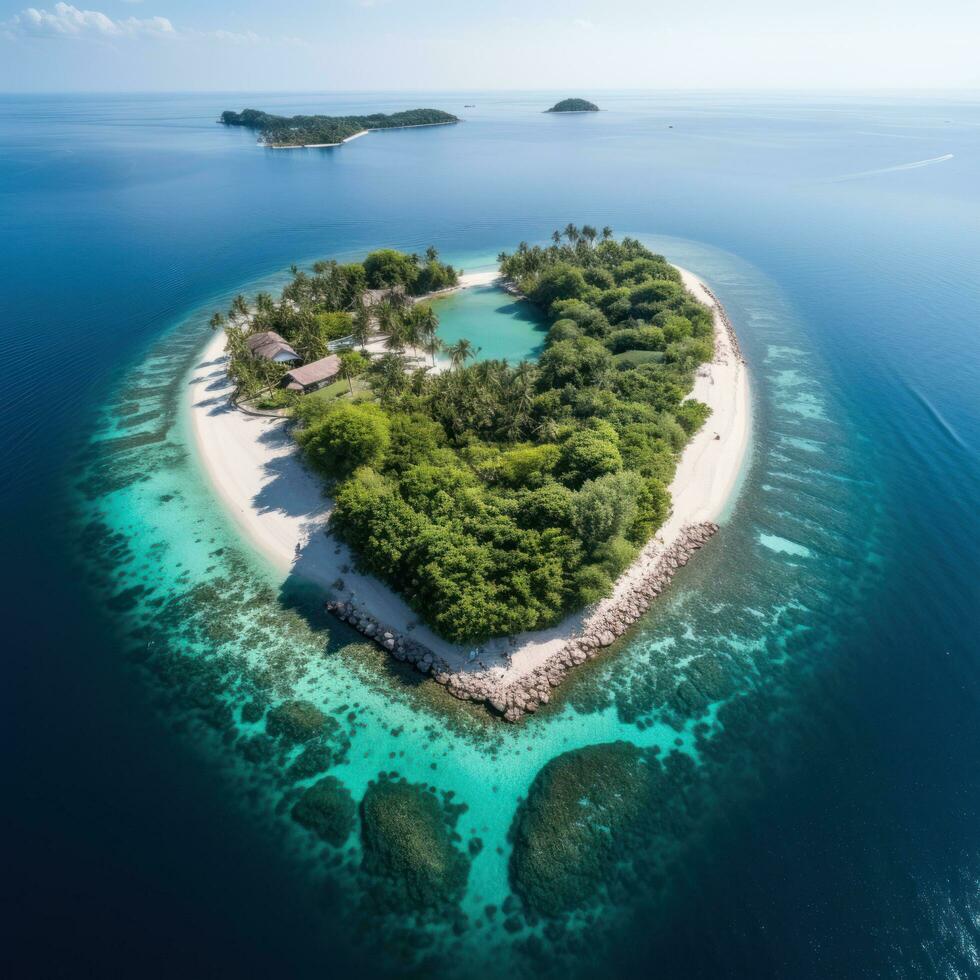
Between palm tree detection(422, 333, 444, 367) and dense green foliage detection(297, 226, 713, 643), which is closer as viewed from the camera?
dense green foliage detection(297, 226, 713, 643)

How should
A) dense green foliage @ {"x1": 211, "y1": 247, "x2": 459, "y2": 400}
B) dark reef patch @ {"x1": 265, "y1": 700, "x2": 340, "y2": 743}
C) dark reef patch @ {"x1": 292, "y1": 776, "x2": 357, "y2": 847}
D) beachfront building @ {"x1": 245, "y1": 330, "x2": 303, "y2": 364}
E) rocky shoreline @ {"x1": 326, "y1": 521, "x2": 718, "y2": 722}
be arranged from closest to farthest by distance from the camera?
dark reef patch @ {"x1": 292, "y1": 776, "x2": 357, "y2": 847} → dark reef patch @ {"x1": 265, "y1": 700, "x2": 340, "y2": 743} → rocky shoreline @ {"x1": 326, "y1": 521, "x2": 718, "y2": 722} → dense green foliage @ {"x1": 211, "y1": 247, "x2": 459, "y2": 400} → beachfront building @ {"x1": 245, "y1": 330, "x2": 303, "y2": 364}

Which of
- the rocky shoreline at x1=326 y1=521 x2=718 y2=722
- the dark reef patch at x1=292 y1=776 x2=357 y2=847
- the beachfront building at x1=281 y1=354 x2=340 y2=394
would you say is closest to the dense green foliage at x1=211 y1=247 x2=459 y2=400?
the beachfront building at x1=281 y1=354 x2=340 y2=394

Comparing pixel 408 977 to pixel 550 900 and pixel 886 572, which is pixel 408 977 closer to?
pixel 550 900

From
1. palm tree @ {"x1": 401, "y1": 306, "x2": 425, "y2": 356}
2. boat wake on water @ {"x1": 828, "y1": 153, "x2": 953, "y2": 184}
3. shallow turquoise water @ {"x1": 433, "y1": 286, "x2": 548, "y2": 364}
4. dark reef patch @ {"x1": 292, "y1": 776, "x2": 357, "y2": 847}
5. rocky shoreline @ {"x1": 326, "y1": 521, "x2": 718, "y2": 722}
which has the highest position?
boat wake on water @ {"x1": 828, "y1": 153, "x2": 953, "y2": 184}

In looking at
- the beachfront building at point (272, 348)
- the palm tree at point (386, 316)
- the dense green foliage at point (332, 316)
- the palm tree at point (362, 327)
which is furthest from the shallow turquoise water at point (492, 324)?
the beachfront building at point (272, 348)

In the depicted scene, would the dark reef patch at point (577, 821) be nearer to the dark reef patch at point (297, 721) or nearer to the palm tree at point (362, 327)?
the dark reef patch at point (297, 721)

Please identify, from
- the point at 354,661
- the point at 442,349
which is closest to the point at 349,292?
the point at 442,349

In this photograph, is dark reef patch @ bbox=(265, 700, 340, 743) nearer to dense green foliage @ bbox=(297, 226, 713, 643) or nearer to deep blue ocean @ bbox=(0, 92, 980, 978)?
deep blue ocean @ bbox=(0, 92, 980, 978)
